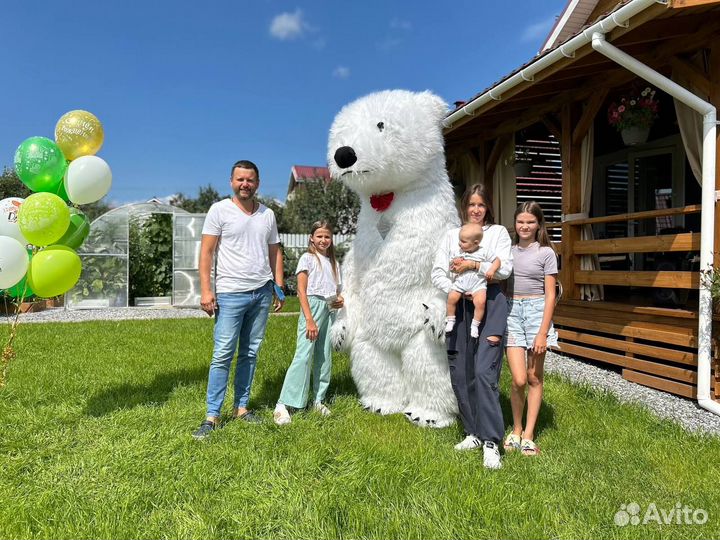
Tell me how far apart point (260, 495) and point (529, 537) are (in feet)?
4.08

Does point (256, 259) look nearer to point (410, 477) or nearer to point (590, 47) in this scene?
point (410, 477)

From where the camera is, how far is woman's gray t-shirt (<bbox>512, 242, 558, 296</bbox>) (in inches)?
119

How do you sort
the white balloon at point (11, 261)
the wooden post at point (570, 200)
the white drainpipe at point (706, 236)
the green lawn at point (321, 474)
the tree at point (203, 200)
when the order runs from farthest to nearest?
the tree at point (203, 200), the wooden post at point (570, 200), the white drainpipe at point (706, 236), the white balloon at point (11, 261), the green lawn at point (321, 474)

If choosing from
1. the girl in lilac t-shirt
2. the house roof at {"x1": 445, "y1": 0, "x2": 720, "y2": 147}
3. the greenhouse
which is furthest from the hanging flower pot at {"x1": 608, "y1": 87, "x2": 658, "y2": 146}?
the greenhouse

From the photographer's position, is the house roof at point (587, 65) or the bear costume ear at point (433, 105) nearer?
the bear costume ear at point (433, 105)

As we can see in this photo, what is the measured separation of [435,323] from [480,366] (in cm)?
44

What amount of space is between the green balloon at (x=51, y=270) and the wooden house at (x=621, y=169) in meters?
4.37

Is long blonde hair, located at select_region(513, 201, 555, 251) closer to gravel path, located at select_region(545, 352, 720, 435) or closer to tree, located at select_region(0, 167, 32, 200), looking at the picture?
gravel path, located at select_region(545, 352, 720, 435)

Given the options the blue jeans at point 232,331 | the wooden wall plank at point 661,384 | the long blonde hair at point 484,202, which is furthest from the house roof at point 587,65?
the blue jeans at point 232,331

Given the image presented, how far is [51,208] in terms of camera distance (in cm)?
327

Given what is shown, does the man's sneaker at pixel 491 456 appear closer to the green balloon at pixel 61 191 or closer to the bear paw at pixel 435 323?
the bear paw at pixel 435 323

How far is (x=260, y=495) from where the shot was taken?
248cm

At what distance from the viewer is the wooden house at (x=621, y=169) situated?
4.15 meters

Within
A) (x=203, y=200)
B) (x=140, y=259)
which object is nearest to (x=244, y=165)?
(x=140, y=259)
